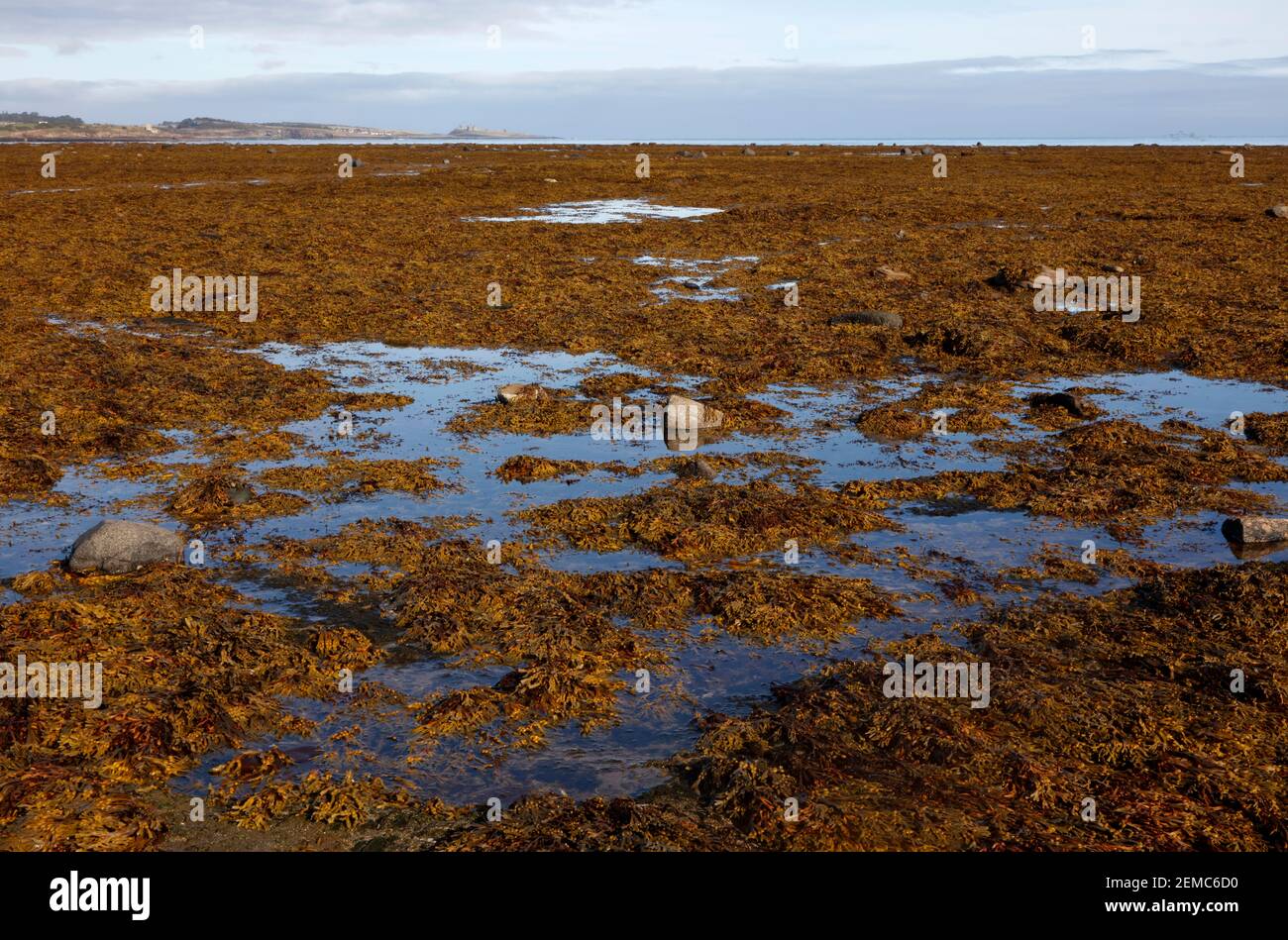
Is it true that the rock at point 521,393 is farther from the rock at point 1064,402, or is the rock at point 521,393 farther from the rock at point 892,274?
the rock at point 892,274

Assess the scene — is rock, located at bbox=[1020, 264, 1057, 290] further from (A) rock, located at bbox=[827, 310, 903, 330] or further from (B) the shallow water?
(B) the shallow water

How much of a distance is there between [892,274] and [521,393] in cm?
1241

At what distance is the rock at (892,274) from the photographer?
904 inches

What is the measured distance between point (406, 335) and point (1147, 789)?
15.3 m

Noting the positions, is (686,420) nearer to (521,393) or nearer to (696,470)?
(696,470)

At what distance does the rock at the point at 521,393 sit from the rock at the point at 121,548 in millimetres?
5639

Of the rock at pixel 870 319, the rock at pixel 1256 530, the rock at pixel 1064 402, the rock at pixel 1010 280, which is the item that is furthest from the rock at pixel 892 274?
the rock at pixel 1256 530

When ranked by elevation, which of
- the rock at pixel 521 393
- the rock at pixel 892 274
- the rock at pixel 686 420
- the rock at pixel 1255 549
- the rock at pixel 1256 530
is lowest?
the rock at pixel 1255 549

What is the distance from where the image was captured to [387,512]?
10062mm

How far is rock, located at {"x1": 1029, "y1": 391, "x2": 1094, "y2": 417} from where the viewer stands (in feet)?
44.0

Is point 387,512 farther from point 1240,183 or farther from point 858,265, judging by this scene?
point 1240,183

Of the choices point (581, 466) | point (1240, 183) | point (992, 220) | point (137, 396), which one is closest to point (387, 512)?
point (581, 466)

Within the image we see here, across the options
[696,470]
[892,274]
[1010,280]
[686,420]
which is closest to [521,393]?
[686,420]

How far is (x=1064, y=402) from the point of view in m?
13.6
